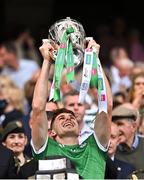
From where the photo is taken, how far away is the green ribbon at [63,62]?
341 inches

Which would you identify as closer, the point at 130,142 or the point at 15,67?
the point at 130,142

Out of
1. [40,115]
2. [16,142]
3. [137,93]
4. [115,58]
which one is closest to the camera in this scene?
[40,115]

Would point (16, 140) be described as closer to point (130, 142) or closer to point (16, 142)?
point (16, 142)

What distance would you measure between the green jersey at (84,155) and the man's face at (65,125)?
15 centimetres

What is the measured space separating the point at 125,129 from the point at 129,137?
4.5 inches

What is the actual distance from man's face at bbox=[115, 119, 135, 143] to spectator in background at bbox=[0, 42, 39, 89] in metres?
4.74

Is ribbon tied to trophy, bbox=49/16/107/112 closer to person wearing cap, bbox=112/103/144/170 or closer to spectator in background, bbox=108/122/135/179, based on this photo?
spectator in background, bbox=108/122/135/179

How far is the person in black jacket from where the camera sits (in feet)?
28.7

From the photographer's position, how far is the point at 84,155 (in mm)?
8766

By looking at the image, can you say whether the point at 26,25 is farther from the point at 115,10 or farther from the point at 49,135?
the point at 49,135

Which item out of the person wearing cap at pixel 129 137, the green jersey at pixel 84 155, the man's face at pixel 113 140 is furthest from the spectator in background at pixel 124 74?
the green jersey at pixel 84 155

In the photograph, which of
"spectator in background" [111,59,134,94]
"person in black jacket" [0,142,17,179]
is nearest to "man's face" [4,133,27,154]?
"person in black jacket" [0,142,17,179]

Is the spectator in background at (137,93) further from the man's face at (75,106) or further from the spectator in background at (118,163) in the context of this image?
the spectator in background at (118,163)

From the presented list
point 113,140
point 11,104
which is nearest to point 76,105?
point 113,140
